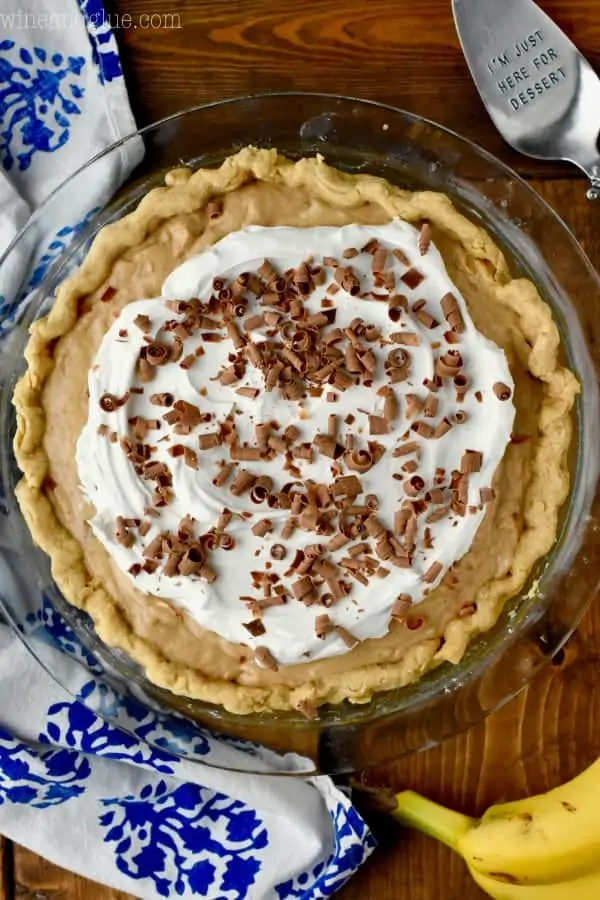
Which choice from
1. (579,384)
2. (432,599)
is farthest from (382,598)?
(579,384)

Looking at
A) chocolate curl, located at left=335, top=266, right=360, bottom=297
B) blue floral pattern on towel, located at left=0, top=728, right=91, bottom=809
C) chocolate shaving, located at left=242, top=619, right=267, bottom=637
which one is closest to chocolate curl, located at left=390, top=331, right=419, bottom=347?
chocolate curl, located at left=335, top=266, right=360, bottom=297

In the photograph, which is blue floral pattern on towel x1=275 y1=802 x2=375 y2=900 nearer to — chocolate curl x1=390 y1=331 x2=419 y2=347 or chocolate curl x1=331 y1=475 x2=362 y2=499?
chocolate curl x1=331 y1=475 x2=362 y2=499

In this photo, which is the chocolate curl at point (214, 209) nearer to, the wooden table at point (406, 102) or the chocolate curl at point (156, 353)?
the chocolate curl at point (156, 353)

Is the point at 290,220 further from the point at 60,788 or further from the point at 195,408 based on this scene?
the point at 60,788

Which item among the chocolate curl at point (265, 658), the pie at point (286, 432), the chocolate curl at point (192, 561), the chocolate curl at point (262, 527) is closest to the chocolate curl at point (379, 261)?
the pie at point (286, 432)

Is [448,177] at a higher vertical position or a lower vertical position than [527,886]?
higher

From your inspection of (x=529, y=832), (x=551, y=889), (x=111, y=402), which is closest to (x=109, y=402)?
(x=111, y=402)
